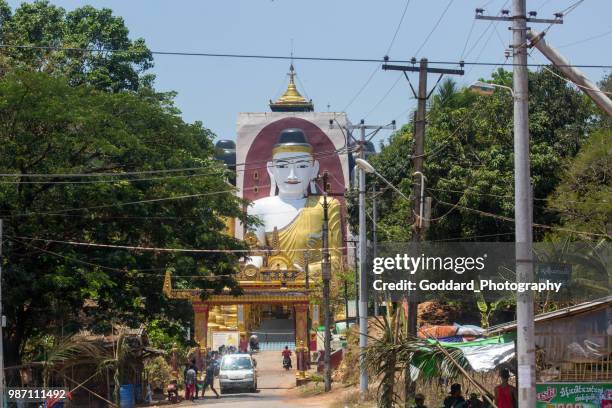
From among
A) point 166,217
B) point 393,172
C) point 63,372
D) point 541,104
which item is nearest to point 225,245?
point 166,217

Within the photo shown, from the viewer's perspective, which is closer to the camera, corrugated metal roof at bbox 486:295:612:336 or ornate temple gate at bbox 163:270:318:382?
corrugated metal roof at bbox 486:295:612:336

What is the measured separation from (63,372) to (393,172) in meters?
25.4

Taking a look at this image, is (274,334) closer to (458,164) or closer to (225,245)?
(458,164)

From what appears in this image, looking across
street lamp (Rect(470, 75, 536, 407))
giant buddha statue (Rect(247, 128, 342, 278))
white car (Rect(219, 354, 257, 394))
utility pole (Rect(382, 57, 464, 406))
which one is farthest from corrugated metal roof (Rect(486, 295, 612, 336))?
giant buddha statue (Rect(247, 128, 342, 278))

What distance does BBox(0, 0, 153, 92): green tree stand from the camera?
51.3m

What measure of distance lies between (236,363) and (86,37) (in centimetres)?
2104

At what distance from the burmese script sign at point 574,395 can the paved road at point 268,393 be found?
13.6 metres

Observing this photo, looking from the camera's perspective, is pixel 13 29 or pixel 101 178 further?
pixel 13 29

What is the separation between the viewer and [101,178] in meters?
30.4

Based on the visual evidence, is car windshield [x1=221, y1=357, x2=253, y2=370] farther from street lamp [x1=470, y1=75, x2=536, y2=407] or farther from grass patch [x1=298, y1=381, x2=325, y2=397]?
street lamp [x1=470, y1=75, x2=536, y2=407]

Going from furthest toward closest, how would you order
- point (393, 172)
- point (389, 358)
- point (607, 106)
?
1. point (393, 172)
2. point (389, 358)
3. point (607, 106)

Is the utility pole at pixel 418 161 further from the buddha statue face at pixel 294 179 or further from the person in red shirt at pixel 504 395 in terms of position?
the buddha statue face at pixel 294 179

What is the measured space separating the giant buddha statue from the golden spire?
28.9 feet

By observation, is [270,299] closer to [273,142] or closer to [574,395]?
[273,142]
